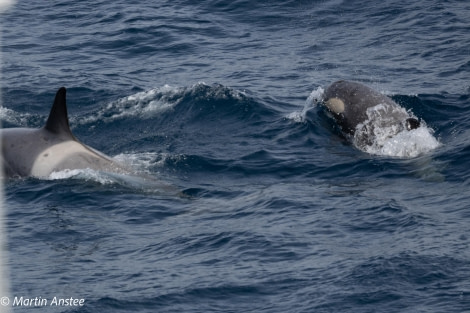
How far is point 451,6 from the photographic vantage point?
3180cm

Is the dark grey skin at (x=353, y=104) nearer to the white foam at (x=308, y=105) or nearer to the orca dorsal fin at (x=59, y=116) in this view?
the white foam at (x=308, y=105)

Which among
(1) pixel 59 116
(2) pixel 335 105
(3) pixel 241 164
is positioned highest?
(1) pixel 59 116

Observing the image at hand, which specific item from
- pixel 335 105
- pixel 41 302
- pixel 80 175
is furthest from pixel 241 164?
pixel 41 302

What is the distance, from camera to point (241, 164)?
20.3m

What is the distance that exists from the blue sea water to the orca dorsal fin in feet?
2.83

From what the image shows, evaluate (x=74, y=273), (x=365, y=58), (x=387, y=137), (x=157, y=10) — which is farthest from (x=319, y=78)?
(x=74, y=273)

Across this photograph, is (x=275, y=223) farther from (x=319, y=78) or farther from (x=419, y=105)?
(x=319, y=78)

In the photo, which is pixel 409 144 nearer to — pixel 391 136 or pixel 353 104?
pixel 391 136

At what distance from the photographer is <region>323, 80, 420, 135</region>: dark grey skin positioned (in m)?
21.3

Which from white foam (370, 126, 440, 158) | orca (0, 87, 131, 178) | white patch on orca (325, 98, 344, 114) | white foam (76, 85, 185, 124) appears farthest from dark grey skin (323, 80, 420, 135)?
orca (0, 87, 131, 178)

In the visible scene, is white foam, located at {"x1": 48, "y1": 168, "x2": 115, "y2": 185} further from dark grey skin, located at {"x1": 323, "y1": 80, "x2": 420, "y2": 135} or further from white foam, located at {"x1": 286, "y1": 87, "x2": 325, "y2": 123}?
dark grey skin, located at {"x1": 323, "y1": 80, "x2": 420, "y2": 135}

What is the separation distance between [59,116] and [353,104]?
22.7 ft

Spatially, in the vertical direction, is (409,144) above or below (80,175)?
below

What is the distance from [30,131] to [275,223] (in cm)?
554
